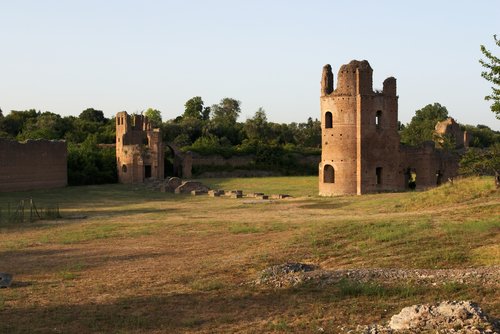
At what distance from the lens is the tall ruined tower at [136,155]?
46594 millimetres

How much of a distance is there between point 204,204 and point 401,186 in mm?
11210

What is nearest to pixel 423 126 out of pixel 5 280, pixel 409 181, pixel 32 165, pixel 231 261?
pixel 409 181

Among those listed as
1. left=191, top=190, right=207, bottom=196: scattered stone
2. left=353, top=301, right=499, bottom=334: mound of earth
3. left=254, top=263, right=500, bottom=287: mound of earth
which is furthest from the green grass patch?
left=191, top=190, right=207, bottom=196: scattered stone

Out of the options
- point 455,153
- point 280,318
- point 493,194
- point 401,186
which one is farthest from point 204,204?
point 280,318

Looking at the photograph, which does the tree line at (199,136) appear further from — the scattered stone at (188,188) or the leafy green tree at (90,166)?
the scattered stone at (188,188)

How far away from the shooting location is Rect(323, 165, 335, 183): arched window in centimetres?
3406

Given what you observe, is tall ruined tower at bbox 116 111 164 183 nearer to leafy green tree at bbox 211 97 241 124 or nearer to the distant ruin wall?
the distant ruin wall

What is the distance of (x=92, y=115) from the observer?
282ft

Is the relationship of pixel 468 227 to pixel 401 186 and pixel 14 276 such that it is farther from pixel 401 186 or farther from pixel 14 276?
pixel 401 186

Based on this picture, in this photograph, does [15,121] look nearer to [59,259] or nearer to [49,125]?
[49,125]

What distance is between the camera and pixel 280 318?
919cm

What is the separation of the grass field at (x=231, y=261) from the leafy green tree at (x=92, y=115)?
199 feet

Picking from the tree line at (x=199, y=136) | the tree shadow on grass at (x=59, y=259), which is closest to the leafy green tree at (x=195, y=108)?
the tree line at (x=199, y=136)

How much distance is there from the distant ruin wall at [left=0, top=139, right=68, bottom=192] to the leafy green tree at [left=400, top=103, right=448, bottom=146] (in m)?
22.1
